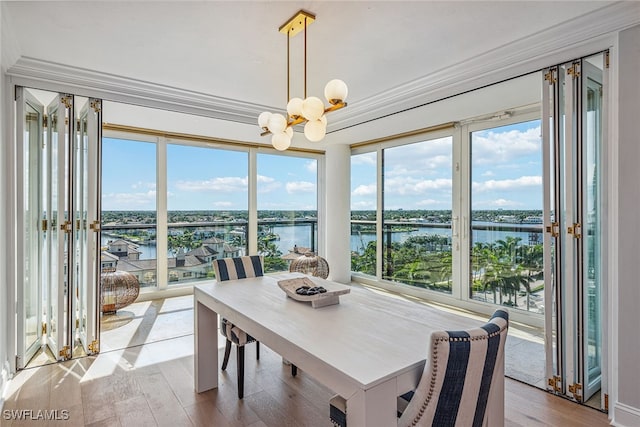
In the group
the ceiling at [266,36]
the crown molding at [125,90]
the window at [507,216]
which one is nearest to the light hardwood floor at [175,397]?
the window at [507,216]

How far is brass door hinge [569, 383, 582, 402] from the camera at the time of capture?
2.29 m

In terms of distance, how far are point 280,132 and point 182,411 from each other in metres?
1.94

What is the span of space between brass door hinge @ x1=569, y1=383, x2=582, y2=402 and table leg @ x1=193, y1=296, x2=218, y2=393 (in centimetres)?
245

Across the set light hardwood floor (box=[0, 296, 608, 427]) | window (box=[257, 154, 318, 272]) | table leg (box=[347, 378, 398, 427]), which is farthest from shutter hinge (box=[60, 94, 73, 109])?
table leg (box=[347, 378, 398, 427])

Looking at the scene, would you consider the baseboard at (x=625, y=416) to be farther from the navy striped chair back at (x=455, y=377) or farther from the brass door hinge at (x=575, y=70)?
the brass door hinge at (x=575, y=70)

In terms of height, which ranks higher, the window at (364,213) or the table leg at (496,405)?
the window at (364,213)

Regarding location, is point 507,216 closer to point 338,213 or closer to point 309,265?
point 338,213

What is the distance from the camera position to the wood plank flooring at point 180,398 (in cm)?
214

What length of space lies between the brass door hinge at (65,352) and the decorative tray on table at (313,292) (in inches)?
82.9

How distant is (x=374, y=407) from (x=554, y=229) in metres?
1.93

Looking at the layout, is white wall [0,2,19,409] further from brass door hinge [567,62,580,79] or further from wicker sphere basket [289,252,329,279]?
brass door hinge [567,62,580,79]

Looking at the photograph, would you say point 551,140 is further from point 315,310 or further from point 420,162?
point 420,162

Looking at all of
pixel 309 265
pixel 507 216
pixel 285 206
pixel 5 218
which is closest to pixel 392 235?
pixel 309 265

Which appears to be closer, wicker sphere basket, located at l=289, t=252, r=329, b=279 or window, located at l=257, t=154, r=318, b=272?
wicker sphere basket, located at l=289, t=252, r=329, b=279
